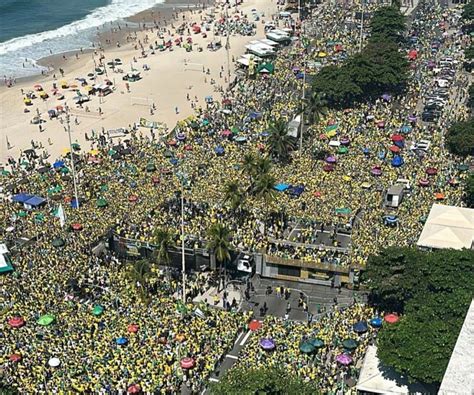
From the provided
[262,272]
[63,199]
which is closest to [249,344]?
[262,272]

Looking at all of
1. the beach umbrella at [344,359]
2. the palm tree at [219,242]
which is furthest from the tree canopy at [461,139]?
the beach umbrella at [344,359]

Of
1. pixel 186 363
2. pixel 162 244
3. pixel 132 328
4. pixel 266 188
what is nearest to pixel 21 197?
pixel 162 244

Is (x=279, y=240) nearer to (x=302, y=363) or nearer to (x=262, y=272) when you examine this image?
(x=262, y=272)

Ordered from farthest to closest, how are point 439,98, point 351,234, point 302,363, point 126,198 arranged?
1. point 439,98
2. point 126,198
3. point 351,234
4. point 302,363

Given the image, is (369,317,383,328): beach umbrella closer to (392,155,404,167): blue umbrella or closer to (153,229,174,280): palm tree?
(153,229,174,280): palm tree

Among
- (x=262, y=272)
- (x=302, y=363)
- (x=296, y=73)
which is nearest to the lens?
(x=302, y=363)

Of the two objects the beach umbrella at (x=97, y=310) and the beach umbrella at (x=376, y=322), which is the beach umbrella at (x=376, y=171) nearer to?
the beach umbrella at (x=376, y=322)

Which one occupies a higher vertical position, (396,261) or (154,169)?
(396,261)
